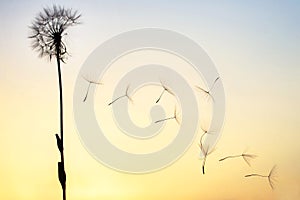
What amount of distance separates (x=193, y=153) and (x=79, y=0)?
2.42 feet

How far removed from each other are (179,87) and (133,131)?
245mm

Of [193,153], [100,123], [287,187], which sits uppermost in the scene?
[100,123]

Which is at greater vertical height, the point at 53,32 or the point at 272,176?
the point at 53,32

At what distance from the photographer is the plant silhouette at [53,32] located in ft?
6.05

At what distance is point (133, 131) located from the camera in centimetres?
186

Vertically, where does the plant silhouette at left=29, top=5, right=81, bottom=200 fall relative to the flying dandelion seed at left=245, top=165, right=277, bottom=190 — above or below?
above

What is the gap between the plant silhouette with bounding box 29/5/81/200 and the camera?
184 centimetres

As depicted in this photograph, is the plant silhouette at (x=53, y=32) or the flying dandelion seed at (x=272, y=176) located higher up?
the plant silhouette at (x=53, y=32)

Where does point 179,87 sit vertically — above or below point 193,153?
above

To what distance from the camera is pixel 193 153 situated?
1866 mm

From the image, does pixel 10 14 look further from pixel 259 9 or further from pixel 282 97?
pixel 282 97

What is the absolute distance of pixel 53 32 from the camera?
184cm

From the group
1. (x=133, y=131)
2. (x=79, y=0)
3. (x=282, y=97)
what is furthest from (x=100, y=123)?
(x=282, y=97)

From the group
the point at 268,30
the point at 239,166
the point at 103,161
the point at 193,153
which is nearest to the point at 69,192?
the point at 103,161
